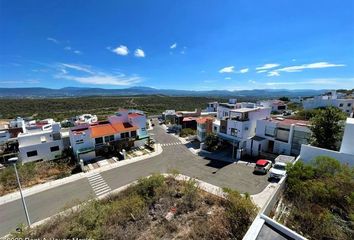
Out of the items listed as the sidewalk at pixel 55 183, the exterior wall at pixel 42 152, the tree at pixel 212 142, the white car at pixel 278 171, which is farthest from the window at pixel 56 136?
the white car at pixel 278 171

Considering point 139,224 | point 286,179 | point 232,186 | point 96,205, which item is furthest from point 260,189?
point 96,205

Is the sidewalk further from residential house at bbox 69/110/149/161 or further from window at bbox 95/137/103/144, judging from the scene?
window at bbox 95/137/103/144

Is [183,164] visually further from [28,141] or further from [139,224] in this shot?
[28,141]

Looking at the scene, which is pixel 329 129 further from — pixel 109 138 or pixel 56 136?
A: pixel 56 136

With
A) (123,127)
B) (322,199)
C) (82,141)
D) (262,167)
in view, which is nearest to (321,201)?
(322,199)

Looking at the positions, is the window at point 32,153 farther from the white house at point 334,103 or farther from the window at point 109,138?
the white house at point 334,103

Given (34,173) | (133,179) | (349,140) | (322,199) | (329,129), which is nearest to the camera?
(322,199)
